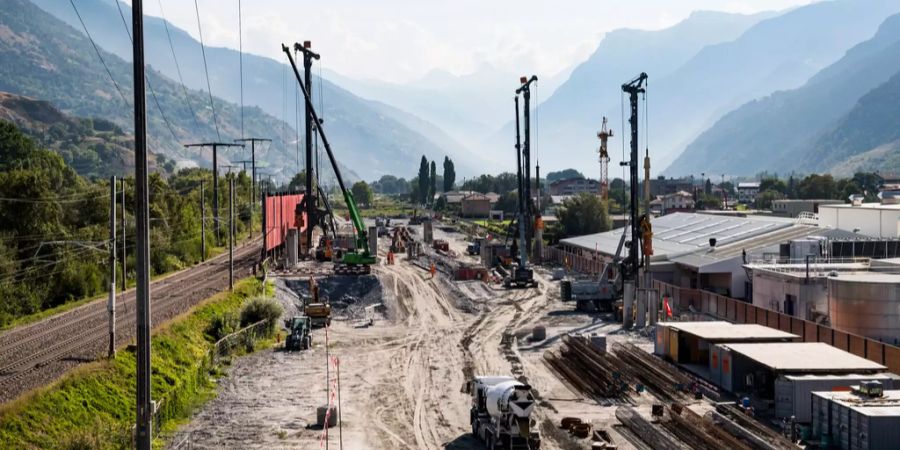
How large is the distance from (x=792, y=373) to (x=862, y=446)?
20.0ft

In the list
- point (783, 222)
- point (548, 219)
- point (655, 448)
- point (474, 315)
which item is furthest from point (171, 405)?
point (548, 219)

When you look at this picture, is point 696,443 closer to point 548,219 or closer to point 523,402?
point 523,402

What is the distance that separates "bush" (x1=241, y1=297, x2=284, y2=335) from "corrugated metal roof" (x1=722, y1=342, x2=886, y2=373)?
72.2ft

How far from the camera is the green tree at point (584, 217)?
103 metres

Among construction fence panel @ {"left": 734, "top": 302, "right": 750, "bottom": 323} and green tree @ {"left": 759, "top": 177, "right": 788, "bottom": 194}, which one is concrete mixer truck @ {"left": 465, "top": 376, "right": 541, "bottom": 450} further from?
green tree @ {"left": 759, "top": 177, "right": 788, "bottom": 194}

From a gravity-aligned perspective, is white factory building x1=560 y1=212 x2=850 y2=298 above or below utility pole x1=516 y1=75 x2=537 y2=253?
below

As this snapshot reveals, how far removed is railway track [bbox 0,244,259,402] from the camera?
89.1 feet

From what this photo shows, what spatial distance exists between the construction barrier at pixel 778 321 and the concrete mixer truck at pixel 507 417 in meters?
14.6

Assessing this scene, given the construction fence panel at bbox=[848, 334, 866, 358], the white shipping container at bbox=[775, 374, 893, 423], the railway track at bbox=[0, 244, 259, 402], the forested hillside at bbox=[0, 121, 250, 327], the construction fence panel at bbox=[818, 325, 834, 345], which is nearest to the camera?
the railway track at bbox=[0, 244, 259, 402]

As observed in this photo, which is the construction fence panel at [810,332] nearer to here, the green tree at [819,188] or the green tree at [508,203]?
the green tree at [819,188]

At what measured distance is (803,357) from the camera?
1233 inches

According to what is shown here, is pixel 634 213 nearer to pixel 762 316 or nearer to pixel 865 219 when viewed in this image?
pixel 762 316

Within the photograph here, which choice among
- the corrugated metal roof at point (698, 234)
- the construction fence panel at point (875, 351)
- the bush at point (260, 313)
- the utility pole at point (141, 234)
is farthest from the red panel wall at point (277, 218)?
the utility pole at point (141, 234)

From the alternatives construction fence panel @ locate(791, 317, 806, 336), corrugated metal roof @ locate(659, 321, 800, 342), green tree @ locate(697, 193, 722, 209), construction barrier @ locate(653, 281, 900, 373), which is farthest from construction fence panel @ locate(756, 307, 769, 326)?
green tree @ locate(697, 193, 722, 209)
